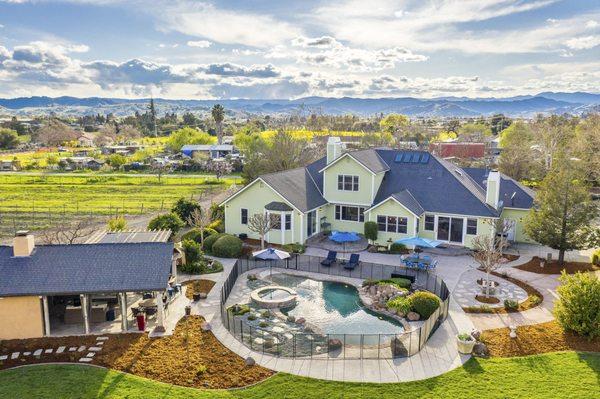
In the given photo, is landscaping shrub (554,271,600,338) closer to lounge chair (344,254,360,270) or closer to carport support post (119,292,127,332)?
lounge chair (344,254,360,270)

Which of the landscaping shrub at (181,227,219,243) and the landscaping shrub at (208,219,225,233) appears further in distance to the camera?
the landscaping shrub at (208,219,225,233)

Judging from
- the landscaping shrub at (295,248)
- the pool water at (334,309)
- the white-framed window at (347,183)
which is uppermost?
the white-framed window at (347,183)

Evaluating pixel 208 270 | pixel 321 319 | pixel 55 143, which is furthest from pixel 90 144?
pixel 321 319

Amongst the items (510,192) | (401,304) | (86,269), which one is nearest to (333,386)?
(401,304)

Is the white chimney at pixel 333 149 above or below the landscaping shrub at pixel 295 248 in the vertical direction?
above

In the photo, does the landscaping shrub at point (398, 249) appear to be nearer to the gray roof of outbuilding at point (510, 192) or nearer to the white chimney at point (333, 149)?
the gray roof of outbuilding at point (510, 192)

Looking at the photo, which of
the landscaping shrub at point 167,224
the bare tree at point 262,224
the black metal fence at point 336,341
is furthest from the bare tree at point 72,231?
the black metal fence at point 336,341

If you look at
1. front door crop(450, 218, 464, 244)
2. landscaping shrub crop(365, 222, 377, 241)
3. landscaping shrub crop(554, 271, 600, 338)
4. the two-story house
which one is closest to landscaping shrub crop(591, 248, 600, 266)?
the two-story house
